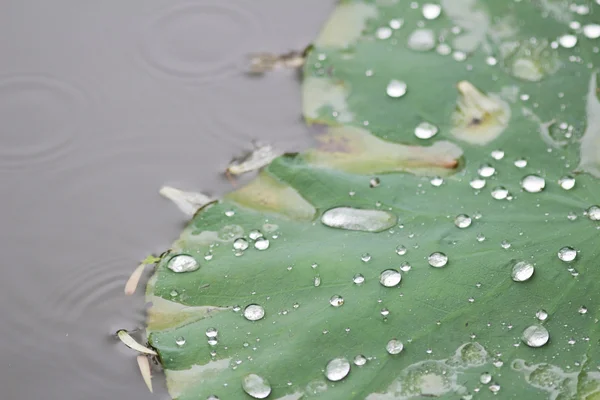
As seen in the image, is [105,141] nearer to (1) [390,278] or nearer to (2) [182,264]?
(2) [182,264]

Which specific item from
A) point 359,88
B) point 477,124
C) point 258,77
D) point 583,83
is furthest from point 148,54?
point 583,83

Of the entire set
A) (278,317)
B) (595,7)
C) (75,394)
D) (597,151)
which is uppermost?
(595,7)

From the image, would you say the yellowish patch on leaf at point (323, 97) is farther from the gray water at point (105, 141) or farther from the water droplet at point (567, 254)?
the water droplet at point (567, 254)

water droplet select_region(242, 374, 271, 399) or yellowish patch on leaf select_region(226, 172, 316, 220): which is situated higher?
yellowish patch on leaf select_region(226, 172, 316, 220)

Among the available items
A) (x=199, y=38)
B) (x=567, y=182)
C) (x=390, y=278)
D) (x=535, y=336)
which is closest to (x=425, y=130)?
(x=567, y=182)

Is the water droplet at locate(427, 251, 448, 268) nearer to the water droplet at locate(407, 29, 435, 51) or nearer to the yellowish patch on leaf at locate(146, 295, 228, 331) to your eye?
the yellowish patch on leaf at locate(146, 295, 228, 331)

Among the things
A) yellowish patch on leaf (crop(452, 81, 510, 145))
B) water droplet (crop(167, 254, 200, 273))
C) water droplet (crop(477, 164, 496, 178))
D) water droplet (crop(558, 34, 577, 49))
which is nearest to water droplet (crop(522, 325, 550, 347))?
water droplet (crop(477, 164, 496, 178))

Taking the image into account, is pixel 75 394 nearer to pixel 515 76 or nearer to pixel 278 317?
pixel 278 317
